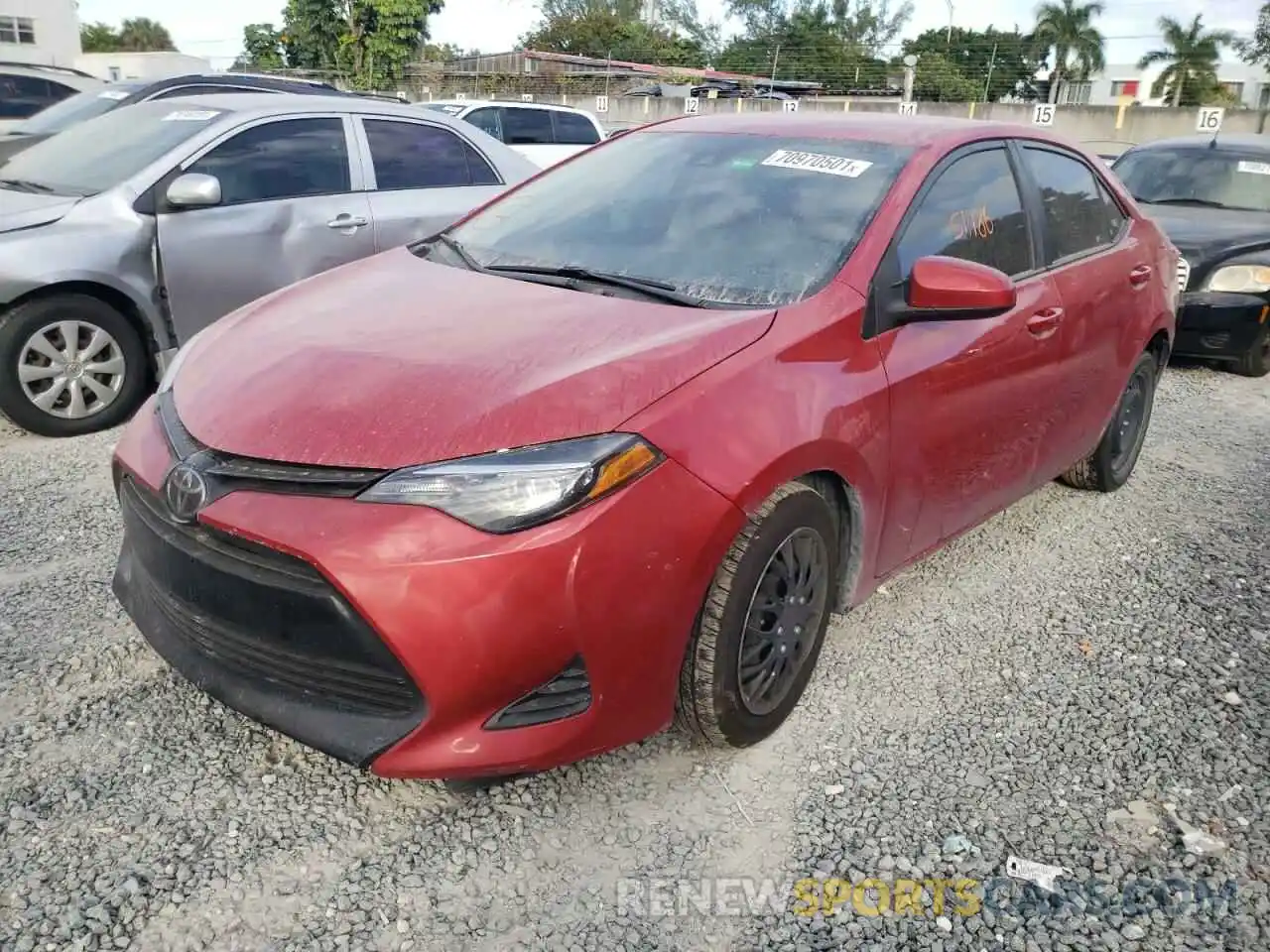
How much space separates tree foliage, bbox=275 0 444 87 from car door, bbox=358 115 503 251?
37.7 meters

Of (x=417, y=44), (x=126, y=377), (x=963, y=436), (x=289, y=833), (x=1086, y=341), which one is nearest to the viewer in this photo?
(x=289, y=833)

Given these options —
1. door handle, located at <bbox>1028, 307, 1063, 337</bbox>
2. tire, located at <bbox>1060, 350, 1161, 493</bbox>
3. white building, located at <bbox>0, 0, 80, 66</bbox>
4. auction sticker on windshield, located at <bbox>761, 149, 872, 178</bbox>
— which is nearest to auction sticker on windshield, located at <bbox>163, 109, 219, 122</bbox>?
auction sticker on windshield, located at <bbox>761, 149, 872, 178</bbox>

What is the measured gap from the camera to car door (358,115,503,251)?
5805 mm

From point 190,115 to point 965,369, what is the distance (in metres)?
4.40

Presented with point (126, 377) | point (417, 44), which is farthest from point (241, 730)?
point (417, 44)

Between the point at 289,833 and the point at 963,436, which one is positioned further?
the point at 963,436

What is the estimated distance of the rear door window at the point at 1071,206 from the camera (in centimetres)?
379

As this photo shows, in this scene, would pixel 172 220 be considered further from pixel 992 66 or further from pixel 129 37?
pixel 129 37

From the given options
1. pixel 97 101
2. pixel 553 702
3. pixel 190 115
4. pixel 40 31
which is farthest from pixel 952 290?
pixel 40 31

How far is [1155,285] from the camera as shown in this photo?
450 centimetres

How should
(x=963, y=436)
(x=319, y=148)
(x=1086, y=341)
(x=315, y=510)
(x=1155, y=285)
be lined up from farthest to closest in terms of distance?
(x=319, y=148), (x=1155, y=285), (x=1086, y=341), (x=963, y=436), (x=315, y=510)

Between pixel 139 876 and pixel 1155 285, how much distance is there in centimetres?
440

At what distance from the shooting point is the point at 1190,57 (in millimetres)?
46219

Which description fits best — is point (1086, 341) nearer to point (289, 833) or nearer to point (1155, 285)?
point (1155, 285)
